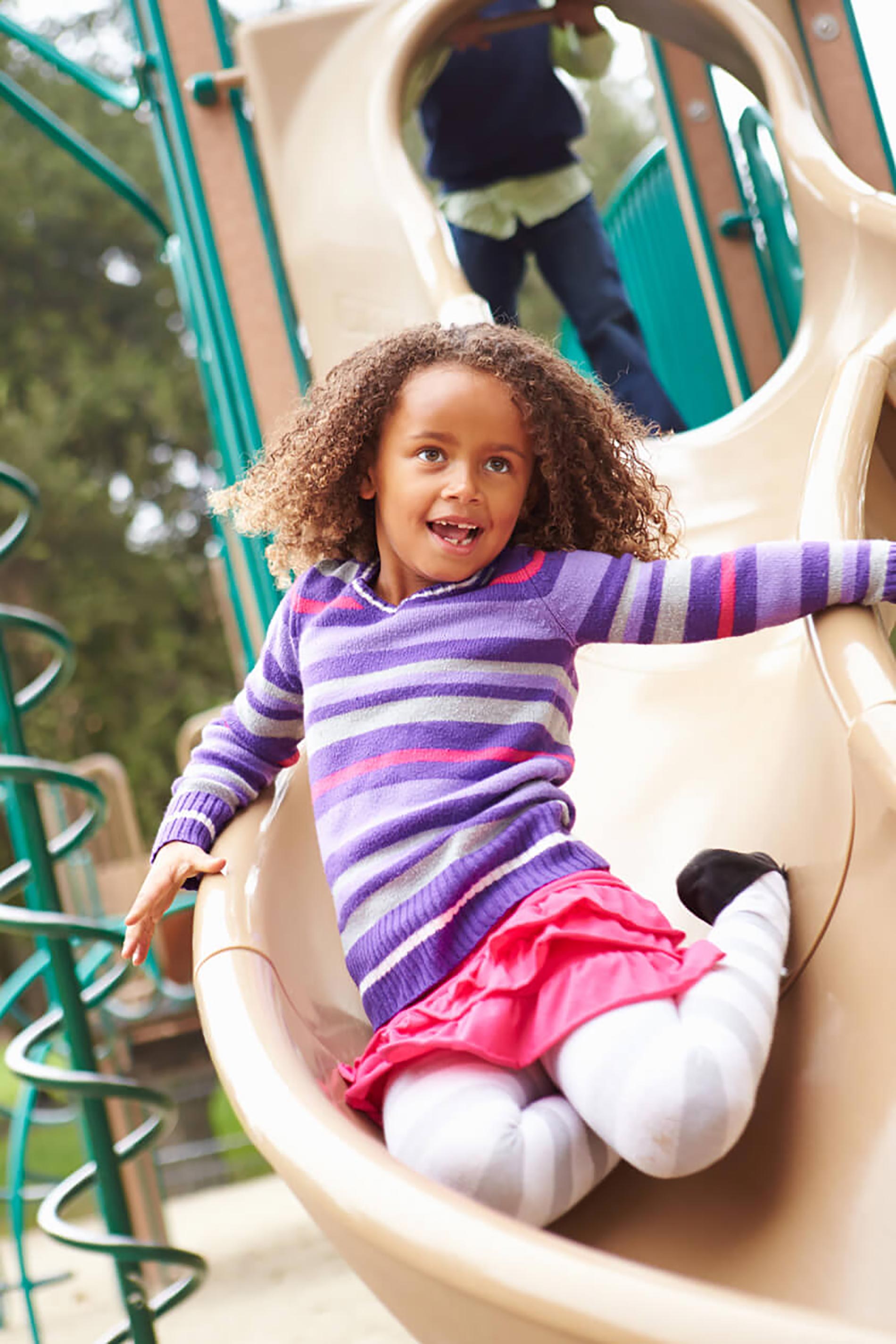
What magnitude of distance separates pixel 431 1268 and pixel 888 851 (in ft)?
1.71

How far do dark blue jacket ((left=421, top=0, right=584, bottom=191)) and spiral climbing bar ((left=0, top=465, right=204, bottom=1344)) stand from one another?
1579 mm

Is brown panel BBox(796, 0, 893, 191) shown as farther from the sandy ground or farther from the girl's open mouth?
the sandy ground

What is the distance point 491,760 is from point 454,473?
11.1 inches

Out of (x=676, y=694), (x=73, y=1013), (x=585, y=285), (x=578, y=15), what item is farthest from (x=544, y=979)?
(x=578, y=15)

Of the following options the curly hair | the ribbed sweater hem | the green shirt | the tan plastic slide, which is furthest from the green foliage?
the ribbed sweater hem

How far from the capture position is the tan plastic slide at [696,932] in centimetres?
85

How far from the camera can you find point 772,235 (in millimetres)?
3135

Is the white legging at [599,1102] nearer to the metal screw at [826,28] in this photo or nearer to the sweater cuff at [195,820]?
the sweater cuff at [195,820]

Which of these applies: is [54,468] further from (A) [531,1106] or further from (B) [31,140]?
(A) [531,1106]

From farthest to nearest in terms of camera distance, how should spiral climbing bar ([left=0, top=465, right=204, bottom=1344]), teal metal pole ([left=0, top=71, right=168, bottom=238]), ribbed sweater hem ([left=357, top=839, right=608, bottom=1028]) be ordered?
teal metal pole ([left=0, top=71, right=168, bottom=238]), spiral climbing bar ([left=0, top=465, right=204, bottom=1344]), ribbed sweater hem ([left=357, top=839, right=608, bottom=1028])

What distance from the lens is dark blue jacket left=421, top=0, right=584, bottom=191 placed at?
3029 millimetres

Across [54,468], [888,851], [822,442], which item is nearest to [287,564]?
[822,442]

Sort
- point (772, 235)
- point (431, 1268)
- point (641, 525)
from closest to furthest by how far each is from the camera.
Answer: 1. point (431, 1268)
2. point (641, 525)
3. point (772, 235)

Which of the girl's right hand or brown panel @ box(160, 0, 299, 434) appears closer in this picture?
the girl's right hand
